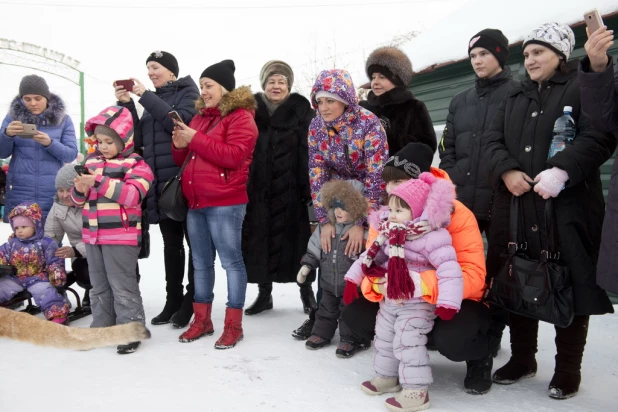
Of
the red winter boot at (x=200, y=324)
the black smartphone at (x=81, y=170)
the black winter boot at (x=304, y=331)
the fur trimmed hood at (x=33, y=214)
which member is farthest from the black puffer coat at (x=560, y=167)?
the fur trimmed hood at (x=33, y=214)

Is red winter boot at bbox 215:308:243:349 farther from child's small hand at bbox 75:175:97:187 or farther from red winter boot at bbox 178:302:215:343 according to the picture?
child's small hand at bbox 75:175:97:187

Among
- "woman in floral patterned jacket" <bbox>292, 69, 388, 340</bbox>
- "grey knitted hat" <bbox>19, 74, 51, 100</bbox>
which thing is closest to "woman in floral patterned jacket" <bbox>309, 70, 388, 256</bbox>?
"woman in floral patterned jacket" <bbox>292, 69, 388, 340</bbox>

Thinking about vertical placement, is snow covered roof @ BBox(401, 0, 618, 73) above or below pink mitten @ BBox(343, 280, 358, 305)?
above

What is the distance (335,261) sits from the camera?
362 centimetres

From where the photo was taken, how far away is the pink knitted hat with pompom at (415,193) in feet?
9.16

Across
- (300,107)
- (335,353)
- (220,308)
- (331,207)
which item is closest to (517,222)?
(331,207)

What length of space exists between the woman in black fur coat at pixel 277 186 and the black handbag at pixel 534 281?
183 centimetres

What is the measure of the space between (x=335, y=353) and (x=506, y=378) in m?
1.11

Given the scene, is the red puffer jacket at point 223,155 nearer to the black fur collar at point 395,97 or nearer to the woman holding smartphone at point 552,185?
the black fur collar at point 395,97

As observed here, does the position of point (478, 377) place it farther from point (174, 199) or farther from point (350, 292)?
point (174, 199)

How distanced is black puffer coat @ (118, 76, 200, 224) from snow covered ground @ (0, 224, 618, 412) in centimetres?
110

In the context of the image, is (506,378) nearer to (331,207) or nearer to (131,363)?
(331,207)

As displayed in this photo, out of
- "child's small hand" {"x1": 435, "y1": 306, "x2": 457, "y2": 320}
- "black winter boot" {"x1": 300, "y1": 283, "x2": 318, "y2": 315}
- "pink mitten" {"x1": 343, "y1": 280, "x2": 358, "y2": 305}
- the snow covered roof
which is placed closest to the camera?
"child's small hand" {"x1": 435, "y1": 306, "x2": 457, "y2": 320}

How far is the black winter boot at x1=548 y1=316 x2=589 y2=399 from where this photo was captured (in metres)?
2.80
